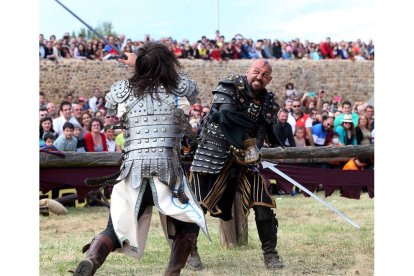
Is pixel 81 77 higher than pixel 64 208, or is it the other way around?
pixel 81 77

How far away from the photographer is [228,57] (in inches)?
1224

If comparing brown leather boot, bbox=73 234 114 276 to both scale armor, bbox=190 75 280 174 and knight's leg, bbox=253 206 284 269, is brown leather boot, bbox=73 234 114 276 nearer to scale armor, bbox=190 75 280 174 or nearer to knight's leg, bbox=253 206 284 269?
scale armor, bbox=190 75 280 174

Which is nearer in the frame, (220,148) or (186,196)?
(186,196)

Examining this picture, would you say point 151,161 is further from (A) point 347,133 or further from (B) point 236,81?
(A) point 347,133

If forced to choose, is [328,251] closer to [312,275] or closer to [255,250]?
[255,250]

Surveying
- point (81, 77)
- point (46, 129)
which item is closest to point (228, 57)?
point (81, 77)

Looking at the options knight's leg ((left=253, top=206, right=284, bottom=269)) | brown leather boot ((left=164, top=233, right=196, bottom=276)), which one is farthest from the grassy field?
brown leather boot ((left=164, top=233, right=196, bottom=276))

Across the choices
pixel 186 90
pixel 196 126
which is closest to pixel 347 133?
pixel 196 126

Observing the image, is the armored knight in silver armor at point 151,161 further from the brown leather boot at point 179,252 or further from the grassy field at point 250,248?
the grassy field at point 250,248

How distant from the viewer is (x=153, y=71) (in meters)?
4.83

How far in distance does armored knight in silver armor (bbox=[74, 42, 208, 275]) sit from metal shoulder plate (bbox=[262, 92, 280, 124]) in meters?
0.99
